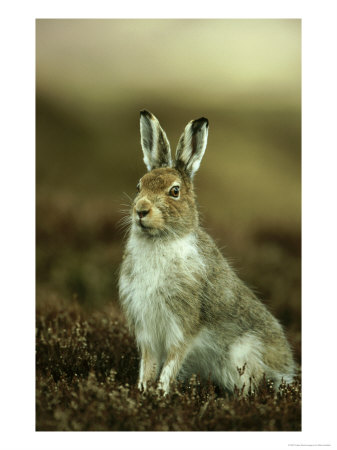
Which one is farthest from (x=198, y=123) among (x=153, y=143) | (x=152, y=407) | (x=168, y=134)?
(x=168, y=134)

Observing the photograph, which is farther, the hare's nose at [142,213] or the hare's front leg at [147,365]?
the hare's front leg at [147,365]

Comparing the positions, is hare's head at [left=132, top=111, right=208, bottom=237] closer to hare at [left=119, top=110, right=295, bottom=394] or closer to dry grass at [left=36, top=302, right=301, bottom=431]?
hare at [left=119, top=110, right=295, bottom=394]

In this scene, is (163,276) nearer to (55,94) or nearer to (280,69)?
(280,69)

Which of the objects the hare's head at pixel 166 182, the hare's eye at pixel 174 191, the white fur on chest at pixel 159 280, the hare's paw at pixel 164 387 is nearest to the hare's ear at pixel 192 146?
the hare's head at pixel 166 182

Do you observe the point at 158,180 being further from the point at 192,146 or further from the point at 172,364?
the point at 172,364

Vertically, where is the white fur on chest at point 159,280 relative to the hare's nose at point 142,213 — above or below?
below

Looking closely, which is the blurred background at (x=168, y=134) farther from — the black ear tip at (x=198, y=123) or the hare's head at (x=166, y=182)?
the black ear tip at (x=198, y=123)

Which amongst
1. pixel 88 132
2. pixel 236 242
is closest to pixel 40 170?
pixel 88 132

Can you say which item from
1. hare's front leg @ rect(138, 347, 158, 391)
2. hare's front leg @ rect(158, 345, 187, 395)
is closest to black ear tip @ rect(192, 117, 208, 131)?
hare's front leg @ rect(158, 345, 187, 395)

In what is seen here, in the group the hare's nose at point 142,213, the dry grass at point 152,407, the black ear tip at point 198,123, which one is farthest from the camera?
the black ear tip at point 198,123
